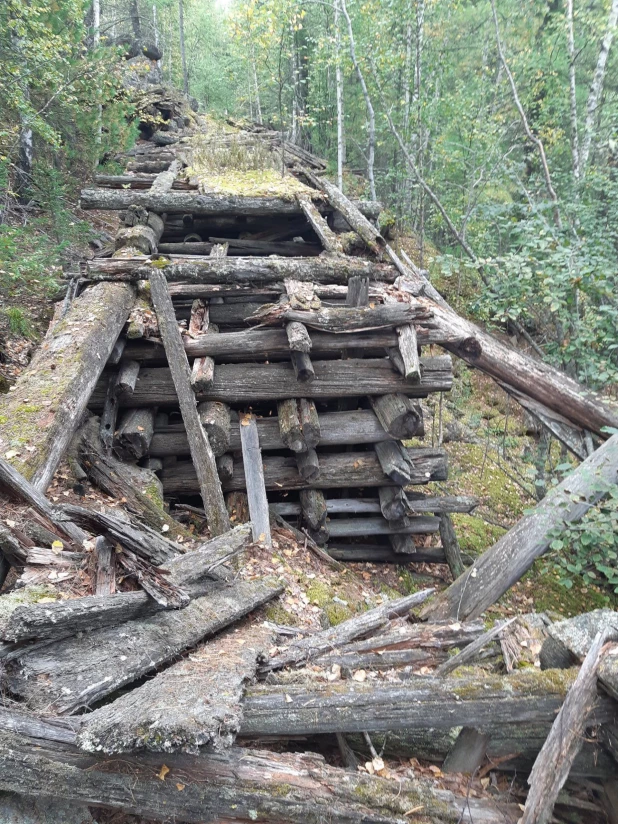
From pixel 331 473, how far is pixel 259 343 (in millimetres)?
1807

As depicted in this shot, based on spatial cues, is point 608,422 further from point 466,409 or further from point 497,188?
point 497,188

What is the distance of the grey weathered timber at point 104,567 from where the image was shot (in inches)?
98.0

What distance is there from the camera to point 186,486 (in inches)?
224

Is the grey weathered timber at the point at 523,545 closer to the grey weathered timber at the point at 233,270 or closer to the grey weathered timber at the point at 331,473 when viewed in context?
the grey weathered timber at the point at 331,473

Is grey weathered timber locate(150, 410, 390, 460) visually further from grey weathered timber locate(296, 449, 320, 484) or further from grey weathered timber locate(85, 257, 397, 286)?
grey weathered timber locate(85, 257, 397, 286)

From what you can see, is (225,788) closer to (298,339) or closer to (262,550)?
(262,550)

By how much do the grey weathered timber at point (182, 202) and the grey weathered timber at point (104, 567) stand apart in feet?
25.3

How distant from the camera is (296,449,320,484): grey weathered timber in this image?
564 cm

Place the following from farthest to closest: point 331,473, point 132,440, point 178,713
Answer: point 331,473
point 132,440
point 178,713

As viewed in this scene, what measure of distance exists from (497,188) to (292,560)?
15504 mm

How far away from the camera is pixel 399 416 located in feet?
17.9

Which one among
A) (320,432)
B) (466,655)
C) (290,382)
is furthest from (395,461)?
(466,655)

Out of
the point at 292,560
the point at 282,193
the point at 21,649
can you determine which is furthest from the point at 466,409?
the point at 21,649

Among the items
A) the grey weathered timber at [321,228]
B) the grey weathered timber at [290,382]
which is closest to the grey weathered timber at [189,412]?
the grey weathered timber at [290,382]
